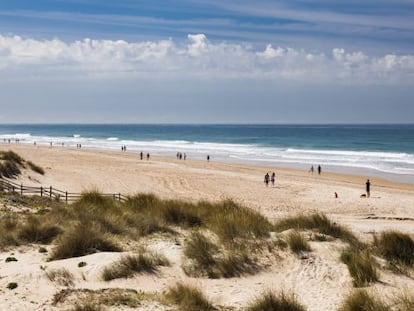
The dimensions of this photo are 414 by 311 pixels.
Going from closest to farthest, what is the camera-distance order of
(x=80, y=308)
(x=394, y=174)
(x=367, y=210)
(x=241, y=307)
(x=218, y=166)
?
(x=80, y=308)
(x=241, y=307)
(x=367, y=210)
(x=394, y=174)
(x=218, y=166)

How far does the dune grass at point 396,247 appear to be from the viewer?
40.5ft

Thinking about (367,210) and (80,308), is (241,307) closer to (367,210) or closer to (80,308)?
(80,308)

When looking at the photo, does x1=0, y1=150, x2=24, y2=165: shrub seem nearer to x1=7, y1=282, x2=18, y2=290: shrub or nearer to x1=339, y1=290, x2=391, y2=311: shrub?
x1=7, y1=282, x2=18, y2=290: shrub

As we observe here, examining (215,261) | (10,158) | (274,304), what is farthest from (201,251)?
(10,158)

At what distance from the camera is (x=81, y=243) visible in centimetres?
1254

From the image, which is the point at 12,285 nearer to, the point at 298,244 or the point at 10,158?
the point at 298,244

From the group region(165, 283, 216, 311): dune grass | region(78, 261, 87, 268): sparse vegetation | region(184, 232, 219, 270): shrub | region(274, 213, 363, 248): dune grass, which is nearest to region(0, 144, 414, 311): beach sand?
region(78, 261, 87, 268): sparse vegetation

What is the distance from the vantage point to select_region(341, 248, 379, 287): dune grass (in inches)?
412

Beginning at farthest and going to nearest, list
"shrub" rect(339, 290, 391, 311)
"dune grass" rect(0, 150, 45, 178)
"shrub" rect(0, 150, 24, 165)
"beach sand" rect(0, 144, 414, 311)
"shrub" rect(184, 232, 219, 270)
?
1. "shrub" rect(0, 150, 24, 165)
2. "dune grass" rect(0, 150, 45, 178)
3. "shrub" rect(184, 232, 219, 270)
4. "beach sand" rect(0, 144, 414, 311)
5. "shrub" rect(339, 290, 391, 311)

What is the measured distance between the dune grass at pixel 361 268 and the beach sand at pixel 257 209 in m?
0.17

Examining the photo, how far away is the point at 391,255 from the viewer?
12602mm

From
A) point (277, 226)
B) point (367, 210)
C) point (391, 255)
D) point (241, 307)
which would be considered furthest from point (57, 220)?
point (367, 210)

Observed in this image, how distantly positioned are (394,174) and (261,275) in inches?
1568

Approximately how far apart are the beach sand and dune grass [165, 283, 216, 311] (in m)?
0.61
